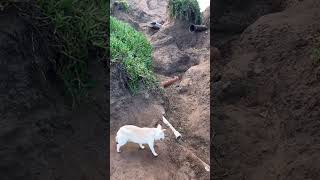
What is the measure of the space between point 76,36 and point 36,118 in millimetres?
951

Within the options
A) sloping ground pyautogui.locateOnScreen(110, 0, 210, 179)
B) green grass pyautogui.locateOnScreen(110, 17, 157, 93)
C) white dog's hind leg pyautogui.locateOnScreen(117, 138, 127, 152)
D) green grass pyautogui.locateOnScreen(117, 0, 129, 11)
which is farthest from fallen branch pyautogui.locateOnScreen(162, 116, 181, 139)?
green grass pyautogui.locateOnScreen(117, 0, 129, 11)

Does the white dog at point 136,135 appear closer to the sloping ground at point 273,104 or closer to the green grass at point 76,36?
the sloping ground at point 273,104

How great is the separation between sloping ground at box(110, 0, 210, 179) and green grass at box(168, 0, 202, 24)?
112cm

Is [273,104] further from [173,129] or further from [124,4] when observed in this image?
[124,4]

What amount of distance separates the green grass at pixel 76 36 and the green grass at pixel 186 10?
6.13 metres

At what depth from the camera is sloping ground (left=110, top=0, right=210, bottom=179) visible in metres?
5.61

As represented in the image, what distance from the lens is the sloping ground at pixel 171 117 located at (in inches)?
221

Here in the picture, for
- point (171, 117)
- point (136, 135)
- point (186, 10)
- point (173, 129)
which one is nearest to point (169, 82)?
point (171, 117)

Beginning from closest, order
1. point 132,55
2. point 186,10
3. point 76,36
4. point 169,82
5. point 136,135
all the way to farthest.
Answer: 1. point 76,36
2. point 136,135
3. point 132,55
4. point 169,82
5. point 186,10

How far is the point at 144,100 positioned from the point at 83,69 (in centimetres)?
215

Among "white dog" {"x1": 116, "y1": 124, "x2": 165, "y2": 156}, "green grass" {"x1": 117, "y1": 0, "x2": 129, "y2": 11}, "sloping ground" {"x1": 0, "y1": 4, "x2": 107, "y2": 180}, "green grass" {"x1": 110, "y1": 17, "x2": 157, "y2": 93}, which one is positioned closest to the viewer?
"sloping ground" {"x1": 0, "y1": 4, "x2": 107, "y2": 180}

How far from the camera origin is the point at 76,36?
183 inches

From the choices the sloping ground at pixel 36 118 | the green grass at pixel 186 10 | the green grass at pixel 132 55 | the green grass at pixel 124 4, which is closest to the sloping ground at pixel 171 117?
the green grass at pixel 132 55

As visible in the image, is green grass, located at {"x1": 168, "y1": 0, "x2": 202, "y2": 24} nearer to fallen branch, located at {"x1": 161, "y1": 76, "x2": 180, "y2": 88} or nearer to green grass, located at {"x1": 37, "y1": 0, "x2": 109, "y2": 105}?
fallen branch, located at {"x1": 161, "y1": 76, "x2": 180, "y2": 88}
